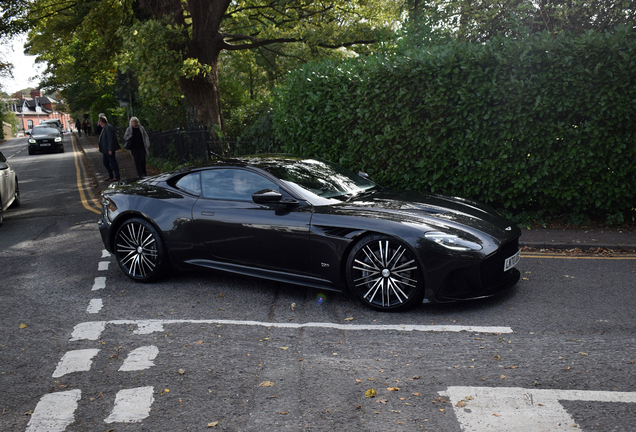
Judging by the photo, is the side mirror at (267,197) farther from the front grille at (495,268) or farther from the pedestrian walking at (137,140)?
the pedestrian walking at (137,140)

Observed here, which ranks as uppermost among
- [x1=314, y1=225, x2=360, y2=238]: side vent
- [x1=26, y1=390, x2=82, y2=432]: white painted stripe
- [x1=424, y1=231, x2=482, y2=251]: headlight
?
[x1=314, y1=225, x2=360, y2=238]: side vent

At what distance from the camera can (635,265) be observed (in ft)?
21.6

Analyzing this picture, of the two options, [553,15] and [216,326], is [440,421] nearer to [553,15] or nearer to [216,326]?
[216,326]

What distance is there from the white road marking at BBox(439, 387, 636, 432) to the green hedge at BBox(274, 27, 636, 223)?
5.66 m

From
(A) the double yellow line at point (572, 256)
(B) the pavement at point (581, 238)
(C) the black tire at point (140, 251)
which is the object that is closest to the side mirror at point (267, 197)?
(C) the black tire at point (140, 251)

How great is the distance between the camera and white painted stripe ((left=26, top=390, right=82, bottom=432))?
10.9 feet

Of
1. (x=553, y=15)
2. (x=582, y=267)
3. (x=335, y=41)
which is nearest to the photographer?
(x=582, y=267)

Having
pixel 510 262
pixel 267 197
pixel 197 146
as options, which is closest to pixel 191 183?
pixel 267 197

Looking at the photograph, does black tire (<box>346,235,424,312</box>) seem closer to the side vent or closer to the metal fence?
the side vent

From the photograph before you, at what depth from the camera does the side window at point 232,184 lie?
591 centimetres

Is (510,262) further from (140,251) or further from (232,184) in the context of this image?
(140,251)

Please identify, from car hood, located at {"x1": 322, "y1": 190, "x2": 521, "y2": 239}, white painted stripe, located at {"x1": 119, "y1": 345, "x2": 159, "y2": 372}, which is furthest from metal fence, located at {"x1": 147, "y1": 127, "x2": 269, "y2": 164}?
white painted stripe, located at {"x1": 119, "y1": 345, "x2": 159, "y2": 372}

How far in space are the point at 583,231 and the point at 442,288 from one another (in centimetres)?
445

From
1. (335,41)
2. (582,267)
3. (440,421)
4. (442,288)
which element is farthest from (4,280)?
(335,41)
